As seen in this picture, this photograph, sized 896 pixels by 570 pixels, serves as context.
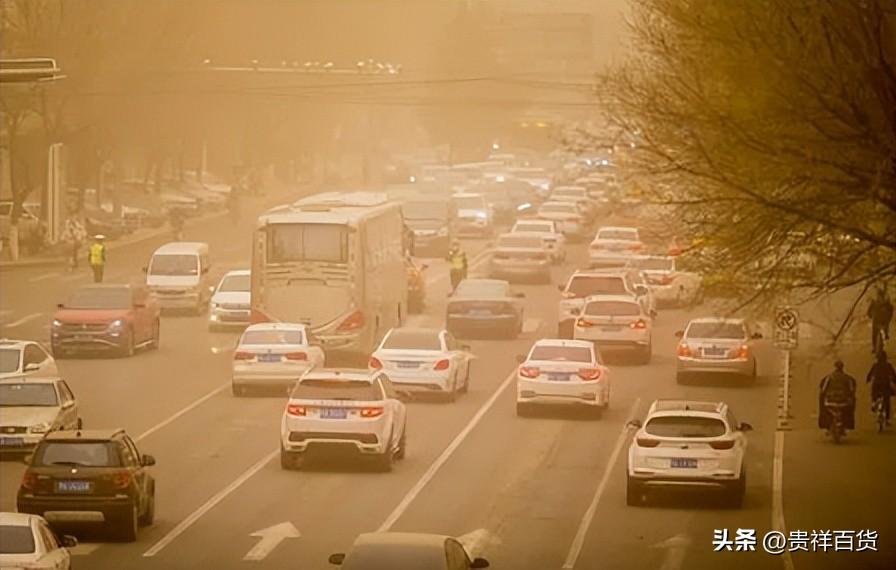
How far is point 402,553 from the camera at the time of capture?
19.1 metres

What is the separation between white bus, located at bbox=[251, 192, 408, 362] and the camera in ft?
140

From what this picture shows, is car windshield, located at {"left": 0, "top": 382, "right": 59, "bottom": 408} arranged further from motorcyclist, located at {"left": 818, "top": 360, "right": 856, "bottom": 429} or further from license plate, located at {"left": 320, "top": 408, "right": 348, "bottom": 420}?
motorcyclist, located at {"left": 818, "top": 360, "right": 856, "bottom": 429}

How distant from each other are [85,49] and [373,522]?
4831cm

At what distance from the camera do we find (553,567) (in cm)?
2538

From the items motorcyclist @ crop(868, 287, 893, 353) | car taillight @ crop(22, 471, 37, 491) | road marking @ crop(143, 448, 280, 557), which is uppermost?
motorcyclist @ crop(868, 287, 893, 353)

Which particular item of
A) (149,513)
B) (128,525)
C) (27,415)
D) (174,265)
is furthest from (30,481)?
(174,265)

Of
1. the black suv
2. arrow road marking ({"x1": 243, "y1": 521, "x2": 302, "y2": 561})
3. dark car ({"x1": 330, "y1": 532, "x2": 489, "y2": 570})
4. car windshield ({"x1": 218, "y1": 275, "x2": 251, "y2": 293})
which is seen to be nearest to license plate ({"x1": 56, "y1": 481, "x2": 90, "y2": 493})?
the black suv

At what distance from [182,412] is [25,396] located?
5512 millimetres

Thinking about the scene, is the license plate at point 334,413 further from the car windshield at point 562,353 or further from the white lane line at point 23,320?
the white lane line at point 23,320

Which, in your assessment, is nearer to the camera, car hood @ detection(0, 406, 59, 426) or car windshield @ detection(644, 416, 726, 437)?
car windshield @ detection(644, 416, 726, 437)

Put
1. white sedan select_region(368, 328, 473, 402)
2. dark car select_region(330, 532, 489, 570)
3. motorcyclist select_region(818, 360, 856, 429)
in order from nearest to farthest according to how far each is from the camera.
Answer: dark car select_region(330, 532, 489, 570)
motorcyclist select_region(818, 360, 856, 429)
white sedan select_region(368, 328, 473, 402)

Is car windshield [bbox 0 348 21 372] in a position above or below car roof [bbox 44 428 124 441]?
below

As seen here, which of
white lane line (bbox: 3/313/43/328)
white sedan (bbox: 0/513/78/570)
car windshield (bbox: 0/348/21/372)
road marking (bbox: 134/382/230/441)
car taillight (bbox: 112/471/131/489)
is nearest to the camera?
white sedan (bbox: 0/513/78/570)

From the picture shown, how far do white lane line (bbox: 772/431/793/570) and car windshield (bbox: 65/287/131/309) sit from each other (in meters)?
16.2
